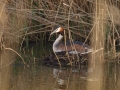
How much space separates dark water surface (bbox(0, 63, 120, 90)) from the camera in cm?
578

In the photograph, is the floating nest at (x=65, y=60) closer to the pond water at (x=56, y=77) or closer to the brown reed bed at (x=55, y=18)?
the pond water at (x=56, y=77)

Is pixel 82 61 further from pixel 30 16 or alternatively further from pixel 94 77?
pixel 30 16

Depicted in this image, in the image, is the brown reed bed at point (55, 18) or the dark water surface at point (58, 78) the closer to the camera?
the dark water surface at point (58, 78)

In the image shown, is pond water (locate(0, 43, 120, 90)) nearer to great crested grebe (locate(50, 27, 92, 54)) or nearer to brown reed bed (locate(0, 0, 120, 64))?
great crested grebe (locate(50, 27, 92, 54))

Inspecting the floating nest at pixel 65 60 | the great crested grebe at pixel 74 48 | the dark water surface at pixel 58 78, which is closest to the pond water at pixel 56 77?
the dark water surface at pixel 58 78

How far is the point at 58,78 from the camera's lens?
6316 millimetres

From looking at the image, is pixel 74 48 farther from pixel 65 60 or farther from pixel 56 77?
pixel 56 77

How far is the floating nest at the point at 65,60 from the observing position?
A: 713 cm

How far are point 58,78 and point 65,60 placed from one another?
3.15ft

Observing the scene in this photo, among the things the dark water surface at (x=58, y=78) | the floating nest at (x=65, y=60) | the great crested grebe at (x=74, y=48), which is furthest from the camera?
the great crested grebe at (x=74, y=48)

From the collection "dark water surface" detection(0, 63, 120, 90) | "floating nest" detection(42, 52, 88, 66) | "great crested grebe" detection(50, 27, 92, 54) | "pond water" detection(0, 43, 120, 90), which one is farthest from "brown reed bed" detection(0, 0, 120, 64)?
"dark water surface" detection(0, 63, 120, 90)

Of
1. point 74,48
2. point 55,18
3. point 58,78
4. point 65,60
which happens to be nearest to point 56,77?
point 58,78

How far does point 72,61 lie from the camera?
282 inches

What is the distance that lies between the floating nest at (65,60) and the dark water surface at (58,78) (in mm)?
148
